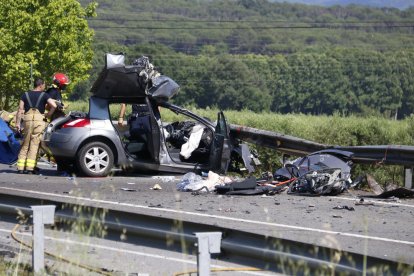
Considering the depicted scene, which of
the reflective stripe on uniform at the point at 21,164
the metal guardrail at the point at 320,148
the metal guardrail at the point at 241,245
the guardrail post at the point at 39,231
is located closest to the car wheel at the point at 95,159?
the reflective stripe on uniform at the point at 21,164

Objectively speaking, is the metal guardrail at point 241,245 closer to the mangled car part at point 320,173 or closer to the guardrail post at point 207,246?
the guardrail post at point 207,246

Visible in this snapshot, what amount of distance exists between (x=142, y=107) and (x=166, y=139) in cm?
Result: 72

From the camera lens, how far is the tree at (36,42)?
3956 cm

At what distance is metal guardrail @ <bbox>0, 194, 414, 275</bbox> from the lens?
4828 mm

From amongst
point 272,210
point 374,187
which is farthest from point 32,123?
point 374,187

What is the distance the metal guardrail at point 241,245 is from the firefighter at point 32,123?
8124mm

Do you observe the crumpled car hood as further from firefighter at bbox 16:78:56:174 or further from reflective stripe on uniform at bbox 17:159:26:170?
reflective stripe on uniform at bbox 17:159:26:170

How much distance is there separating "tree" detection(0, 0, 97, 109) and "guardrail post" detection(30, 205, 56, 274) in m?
32.8

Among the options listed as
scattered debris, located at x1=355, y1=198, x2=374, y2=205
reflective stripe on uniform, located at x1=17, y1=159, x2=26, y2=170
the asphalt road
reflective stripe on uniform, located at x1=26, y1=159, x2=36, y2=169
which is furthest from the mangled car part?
reflective stripe on uniform, located at x1=17, y1=159, x2=26, y2=170

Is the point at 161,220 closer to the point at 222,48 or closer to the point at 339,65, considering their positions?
the point at 339,65

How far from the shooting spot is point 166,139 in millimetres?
16391

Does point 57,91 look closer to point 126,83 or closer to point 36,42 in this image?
point 126,83

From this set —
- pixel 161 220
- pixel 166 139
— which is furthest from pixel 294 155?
pixel 161 220

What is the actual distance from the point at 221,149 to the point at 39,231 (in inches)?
334
